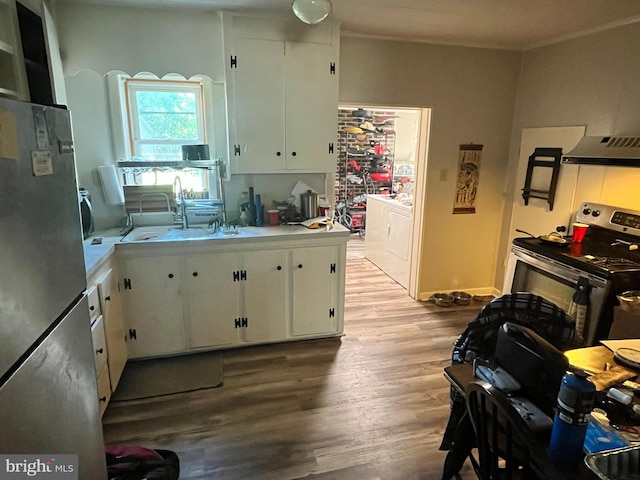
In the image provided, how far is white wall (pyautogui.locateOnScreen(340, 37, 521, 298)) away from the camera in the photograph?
11.3ft

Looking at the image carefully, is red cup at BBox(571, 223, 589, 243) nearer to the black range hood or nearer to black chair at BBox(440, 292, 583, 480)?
A: the black range hood

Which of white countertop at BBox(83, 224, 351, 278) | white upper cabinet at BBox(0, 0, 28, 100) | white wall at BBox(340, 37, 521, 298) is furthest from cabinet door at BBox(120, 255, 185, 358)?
white wall at BBox(340, 37, 521, 298)

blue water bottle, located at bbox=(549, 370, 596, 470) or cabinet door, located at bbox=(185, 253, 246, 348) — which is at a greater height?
blue water bottle, located at bbox=(549, 370, 596, 470)

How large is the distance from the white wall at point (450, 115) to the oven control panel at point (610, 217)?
3.46 feet

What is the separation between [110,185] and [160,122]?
643mm

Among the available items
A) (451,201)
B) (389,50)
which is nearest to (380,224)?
(451,201)

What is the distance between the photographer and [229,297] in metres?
2.90

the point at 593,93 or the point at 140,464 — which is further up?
the point at 593,93

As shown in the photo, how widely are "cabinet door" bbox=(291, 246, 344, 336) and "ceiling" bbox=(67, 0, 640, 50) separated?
172cm

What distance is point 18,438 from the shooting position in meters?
0.88

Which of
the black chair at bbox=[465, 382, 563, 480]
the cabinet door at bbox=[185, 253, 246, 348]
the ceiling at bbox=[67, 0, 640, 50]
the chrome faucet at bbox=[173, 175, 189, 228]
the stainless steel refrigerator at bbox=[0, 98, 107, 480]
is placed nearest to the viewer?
the stainless steel refrigerator at bbox=[0, 98, 107, 480]

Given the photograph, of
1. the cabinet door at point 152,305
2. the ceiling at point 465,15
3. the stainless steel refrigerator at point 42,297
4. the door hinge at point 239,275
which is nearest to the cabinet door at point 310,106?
the ceiling at point 465,15

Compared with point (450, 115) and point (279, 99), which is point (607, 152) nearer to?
point (450, 115)

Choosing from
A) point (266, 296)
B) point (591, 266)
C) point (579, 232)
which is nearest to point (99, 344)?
point (266, 296)
